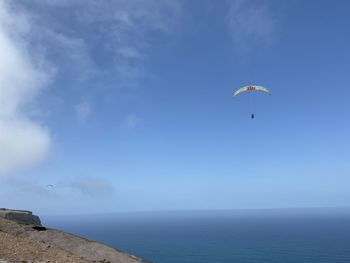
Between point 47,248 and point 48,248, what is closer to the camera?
point 47,248

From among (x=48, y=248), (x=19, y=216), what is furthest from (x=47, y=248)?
(x=19, y=216)

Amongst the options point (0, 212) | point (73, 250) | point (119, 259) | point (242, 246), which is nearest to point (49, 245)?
point (73, 250)

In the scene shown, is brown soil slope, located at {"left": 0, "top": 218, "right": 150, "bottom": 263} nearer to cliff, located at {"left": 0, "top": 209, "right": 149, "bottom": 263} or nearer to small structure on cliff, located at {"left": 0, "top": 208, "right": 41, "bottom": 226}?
cliff, located at {"left": 0, "top": 209, "right": 149, "bottom": 263}

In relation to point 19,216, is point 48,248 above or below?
below

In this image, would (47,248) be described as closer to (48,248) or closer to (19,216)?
(48,248)

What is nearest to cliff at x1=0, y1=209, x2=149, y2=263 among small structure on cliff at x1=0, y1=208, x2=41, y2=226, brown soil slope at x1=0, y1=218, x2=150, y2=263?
brown soil slope at x1=0, y1=218, x2=150, y2=263

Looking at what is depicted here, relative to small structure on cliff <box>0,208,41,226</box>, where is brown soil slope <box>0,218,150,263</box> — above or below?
below

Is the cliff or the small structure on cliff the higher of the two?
the small structure on cliff

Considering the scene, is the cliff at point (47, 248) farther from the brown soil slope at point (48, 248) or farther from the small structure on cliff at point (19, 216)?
the small structure on cliff at point (19, 216)

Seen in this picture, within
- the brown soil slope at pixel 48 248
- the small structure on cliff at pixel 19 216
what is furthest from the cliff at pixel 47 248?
the small structure on cliff at pixel 19 216

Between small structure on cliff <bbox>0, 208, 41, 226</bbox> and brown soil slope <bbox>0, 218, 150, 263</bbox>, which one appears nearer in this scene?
brown soil slope <bbox>0, 218, 150, 263</bbox>
